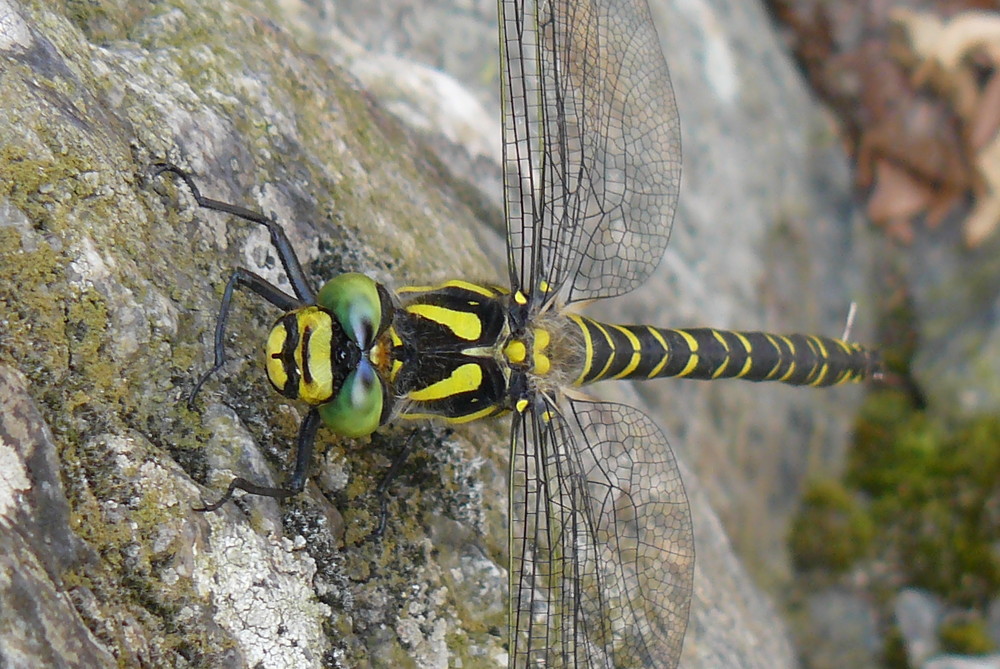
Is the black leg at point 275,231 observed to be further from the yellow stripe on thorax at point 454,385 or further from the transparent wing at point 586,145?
the transparent wing at point 586,145

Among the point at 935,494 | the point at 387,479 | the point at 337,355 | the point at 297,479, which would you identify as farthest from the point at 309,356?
the point at 935,494

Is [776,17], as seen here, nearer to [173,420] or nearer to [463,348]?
[463,348]

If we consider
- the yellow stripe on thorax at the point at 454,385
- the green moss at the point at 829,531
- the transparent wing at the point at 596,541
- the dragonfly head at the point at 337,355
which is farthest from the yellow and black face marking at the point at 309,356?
the green moss at the point at 829,531

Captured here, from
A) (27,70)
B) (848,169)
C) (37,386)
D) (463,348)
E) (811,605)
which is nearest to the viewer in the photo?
(37,386)

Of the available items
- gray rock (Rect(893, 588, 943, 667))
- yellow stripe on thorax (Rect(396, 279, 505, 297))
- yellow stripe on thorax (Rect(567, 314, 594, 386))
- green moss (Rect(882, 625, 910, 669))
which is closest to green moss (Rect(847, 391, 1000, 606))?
gray rock (Rect(893, 588, 943, 667))

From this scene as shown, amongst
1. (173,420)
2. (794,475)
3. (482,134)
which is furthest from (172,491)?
(794,475)

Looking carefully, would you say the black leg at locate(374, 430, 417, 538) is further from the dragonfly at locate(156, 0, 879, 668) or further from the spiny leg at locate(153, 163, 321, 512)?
the spiny leg at locate(153, 163, 321, 512)
